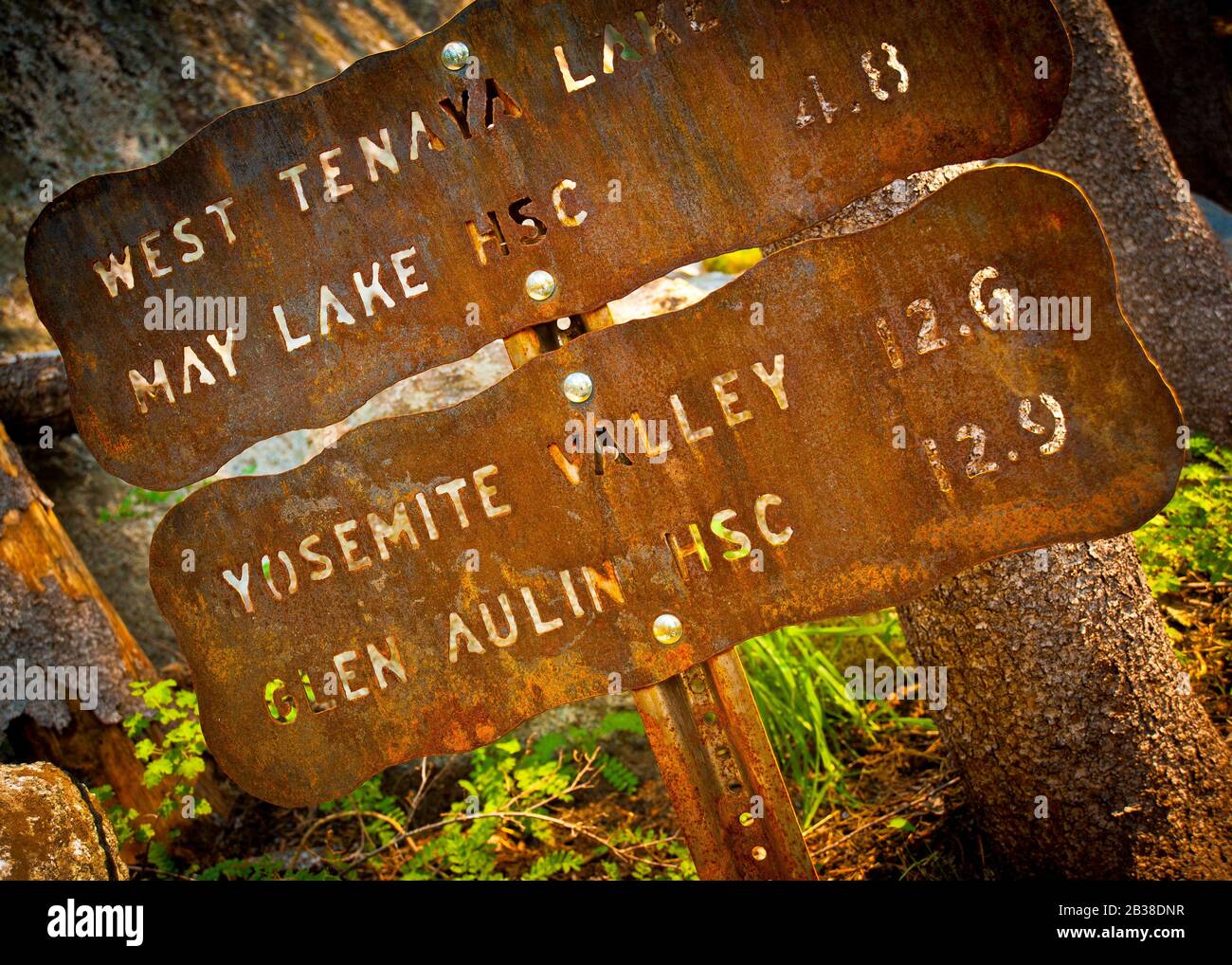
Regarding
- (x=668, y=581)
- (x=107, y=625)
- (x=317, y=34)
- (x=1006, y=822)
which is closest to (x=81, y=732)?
(x=107, y=625)

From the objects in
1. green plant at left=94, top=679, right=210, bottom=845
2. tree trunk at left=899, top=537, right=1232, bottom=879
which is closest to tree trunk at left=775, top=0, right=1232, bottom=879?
tree trunk at left=899, top=537, right=1232, bottom=879

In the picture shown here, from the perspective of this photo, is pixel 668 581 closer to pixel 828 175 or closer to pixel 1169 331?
pixel 828 175

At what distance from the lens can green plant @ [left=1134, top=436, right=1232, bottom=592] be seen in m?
2.78

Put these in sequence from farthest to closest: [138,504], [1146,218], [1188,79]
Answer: [1188,79], [138,504], [1146,218]

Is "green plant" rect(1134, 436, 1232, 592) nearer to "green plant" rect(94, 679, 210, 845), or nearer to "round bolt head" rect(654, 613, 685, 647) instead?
"round bolt head" rect(654, 613, 685, 647)

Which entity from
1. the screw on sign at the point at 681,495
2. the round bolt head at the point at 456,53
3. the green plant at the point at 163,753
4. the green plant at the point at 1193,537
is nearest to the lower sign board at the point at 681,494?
the screw on sign at the point at 681,495

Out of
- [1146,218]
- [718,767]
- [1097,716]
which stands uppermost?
[1146,218]

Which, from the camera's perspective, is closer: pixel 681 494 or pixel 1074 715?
pixel 681 494

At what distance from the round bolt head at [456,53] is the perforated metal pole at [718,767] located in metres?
0.50

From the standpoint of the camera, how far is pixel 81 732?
280 cm

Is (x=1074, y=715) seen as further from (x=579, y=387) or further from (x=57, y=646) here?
(x=57, y=646)

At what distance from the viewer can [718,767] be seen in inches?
70.7

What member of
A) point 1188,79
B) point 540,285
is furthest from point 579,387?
point 1188,79

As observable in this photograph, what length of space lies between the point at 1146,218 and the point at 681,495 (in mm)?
2692
